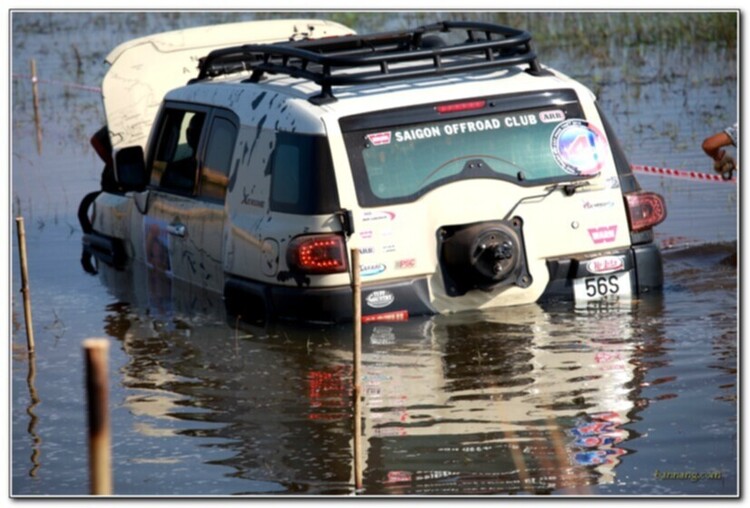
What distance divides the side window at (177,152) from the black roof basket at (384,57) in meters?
0.37

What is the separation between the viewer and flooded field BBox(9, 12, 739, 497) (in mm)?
7148

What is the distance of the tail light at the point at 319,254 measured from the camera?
9.14 m

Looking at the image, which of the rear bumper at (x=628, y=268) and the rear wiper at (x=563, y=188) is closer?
the rear wiper at (x=563, y=188)

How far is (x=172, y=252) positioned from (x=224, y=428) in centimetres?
335

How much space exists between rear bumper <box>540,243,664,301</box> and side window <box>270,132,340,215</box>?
138 cm

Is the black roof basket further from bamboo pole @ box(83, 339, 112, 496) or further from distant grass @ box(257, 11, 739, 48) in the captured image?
distant grass @ box(257, 11, 739, 48)

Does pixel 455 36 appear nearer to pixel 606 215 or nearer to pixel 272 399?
pixel 606 215

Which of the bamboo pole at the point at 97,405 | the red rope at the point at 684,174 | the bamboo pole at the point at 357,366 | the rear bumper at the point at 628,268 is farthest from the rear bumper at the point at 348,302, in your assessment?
the red rope at the point at 684,174

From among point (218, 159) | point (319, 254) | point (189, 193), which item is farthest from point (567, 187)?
point (189, 193)

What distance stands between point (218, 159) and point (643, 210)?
264 cm

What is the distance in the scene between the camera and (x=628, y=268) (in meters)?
9.77

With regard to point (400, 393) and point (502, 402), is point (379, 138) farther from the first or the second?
point (502, 402)

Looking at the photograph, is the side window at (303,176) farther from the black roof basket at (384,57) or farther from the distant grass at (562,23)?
the distant grass at (562,23)

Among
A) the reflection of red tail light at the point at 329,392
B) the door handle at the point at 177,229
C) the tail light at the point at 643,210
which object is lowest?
the reflection of red tail light at the point at 329,392
